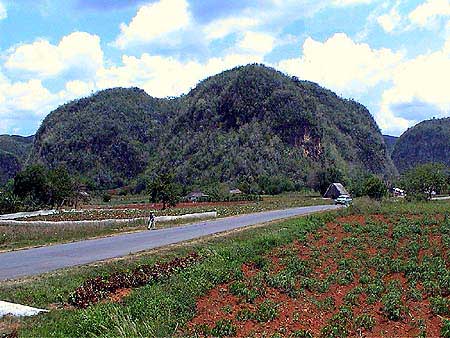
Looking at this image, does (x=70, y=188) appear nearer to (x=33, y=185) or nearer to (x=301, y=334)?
(x=33, y=185)

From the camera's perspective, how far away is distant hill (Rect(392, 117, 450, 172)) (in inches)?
6575

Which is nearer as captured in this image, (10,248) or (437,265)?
(437,265)

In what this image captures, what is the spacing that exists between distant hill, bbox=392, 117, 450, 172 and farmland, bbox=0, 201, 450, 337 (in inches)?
6127

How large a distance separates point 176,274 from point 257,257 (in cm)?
A: 256

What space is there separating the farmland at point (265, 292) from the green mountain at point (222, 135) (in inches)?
2967

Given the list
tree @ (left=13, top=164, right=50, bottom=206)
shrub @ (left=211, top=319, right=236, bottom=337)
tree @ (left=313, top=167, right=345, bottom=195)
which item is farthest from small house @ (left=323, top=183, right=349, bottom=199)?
shrub @ (left=211, top=319, right=236, bottom=337)

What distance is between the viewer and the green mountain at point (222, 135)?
102 m

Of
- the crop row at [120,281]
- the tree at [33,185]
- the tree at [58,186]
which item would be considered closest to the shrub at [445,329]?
the crop row at [120,281]

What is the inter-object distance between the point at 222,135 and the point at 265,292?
99.6 m

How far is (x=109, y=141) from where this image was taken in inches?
5079

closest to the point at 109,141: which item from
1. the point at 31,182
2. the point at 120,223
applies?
the point at 31,182

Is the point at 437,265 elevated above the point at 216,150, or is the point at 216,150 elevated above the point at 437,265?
the point at 216,150

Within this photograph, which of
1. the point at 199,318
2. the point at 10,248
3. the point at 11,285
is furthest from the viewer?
the point at 10,248

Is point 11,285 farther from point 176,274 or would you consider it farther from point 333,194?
point 333,194
